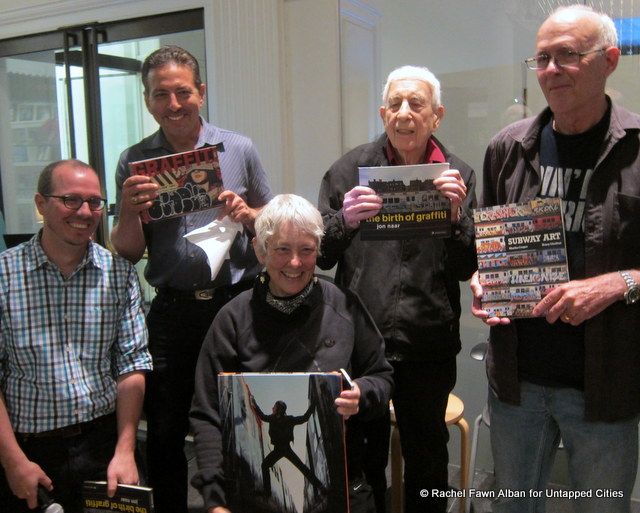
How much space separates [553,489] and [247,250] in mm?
2052

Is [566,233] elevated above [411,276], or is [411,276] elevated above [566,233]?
[566,233]

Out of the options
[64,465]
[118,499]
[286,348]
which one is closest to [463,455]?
[286,348]

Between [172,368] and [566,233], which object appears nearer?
[566,233]

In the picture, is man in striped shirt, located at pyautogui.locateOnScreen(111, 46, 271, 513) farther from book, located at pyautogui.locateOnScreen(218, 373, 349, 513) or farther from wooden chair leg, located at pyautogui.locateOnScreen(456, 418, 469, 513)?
wooden chair leg, located at pyautogui.locateOnScreen(456, 418, 469, 513)

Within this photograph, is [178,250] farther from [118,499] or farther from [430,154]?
[430,154]

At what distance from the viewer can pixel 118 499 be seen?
1807 millimetres

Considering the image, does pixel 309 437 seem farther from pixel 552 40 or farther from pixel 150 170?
pixel 552 40

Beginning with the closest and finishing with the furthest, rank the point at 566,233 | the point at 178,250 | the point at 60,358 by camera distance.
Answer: the point at 566,233, the point at 60,358, the point at 178,250

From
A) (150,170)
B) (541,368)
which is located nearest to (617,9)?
(541,368)

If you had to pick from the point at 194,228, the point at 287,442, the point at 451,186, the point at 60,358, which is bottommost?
the point at 287,442

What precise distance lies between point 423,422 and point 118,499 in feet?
3.22

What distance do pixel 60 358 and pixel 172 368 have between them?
0.42 meters

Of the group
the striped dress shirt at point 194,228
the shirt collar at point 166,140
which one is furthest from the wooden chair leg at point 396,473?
the shirt collar at point 166,140

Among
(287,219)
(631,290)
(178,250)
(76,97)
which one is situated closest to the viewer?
(631,290)
